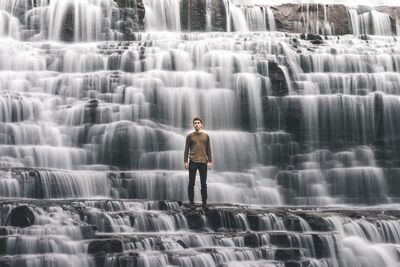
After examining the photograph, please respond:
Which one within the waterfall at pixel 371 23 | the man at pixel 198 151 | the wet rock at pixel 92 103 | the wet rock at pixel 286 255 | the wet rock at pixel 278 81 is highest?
the waterfall at pixel 371 23

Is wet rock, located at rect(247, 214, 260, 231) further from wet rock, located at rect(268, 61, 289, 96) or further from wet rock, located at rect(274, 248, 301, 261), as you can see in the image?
wet rock, located at rect(268, 61, 289, 96)

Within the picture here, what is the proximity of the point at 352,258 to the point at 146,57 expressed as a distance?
42.6 feet

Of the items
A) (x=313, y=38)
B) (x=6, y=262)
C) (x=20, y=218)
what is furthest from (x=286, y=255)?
(x=313, y=38)

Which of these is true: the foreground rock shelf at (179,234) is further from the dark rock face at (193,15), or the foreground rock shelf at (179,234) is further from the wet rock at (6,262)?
the dark rock face at (193,15)

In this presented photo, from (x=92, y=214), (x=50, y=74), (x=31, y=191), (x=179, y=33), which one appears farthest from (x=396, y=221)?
(x=179, y=33)

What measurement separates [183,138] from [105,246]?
8.98m

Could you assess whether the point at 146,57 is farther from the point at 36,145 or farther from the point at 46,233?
the point at 46,233

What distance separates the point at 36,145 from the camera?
21594 mm

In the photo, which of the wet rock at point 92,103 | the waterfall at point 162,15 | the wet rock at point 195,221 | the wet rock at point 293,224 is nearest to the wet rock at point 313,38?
→ the waterfall at point 162,15

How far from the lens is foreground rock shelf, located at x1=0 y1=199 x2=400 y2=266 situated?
45.7ft

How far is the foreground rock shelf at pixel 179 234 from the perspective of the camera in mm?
13938

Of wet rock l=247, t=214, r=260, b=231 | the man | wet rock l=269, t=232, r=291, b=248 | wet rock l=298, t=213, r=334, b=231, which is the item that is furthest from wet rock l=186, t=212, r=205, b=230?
wet rock l=298, t=213, r=334, b=231

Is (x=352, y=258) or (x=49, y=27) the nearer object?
(x=352, y=258)

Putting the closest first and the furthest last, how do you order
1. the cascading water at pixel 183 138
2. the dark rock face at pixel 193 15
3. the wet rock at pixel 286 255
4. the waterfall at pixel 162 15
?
1. the wet rock at pixel 286 255
2. the cascading water at pixel 183 138
3. the waterfall at pixel 162 15
4. the dark rock face at pixel 193 15
